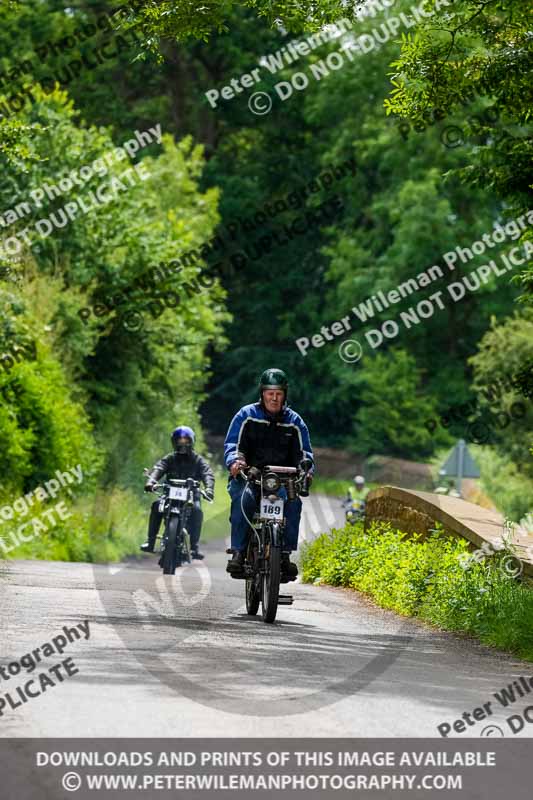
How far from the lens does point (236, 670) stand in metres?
8.79

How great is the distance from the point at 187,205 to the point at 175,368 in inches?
537

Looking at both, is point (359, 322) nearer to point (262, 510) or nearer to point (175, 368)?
point (175, 368)

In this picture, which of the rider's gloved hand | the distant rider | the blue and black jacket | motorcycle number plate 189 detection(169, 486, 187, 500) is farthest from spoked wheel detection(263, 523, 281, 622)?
the distant rider

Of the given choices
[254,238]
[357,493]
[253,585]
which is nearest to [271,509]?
[253,585]

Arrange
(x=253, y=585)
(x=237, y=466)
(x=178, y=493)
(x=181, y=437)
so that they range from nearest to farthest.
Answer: (x=237, y=466)
(x=253, y=585)
(x=178, y=493)
(x=181, y=437)

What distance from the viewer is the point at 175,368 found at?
39719mm

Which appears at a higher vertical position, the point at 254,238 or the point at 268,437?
the point at 254,238

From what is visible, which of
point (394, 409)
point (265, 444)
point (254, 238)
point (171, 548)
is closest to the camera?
point (265, 444)

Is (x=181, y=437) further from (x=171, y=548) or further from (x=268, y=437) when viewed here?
(x=268, y=437)

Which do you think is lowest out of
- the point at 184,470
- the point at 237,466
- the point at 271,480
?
the point at 271,480

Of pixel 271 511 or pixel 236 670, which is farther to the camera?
pixel 271 511

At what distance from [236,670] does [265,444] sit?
3.91m

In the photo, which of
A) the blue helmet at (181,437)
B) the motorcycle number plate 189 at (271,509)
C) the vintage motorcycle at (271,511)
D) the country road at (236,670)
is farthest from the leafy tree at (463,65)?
the blue helmet at (181,437)
